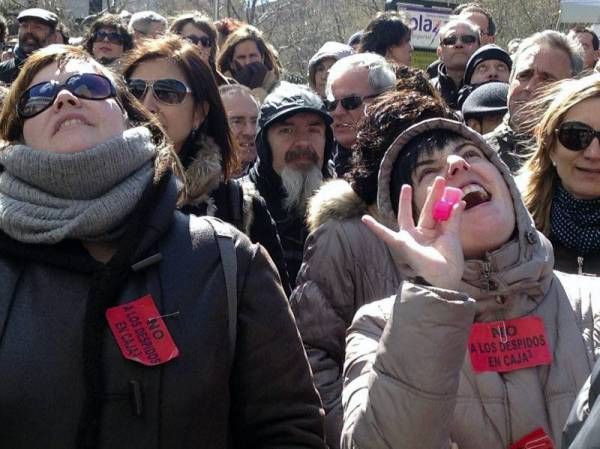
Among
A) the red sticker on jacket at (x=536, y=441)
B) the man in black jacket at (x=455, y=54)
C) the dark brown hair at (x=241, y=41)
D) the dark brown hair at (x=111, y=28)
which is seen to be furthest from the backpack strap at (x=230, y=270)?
the man in black jacket at (x=455, y=54)

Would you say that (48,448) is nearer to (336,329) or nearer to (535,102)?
(336,329)

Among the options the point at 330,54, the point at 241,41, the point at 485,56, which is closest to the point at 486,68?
the point at 485,56

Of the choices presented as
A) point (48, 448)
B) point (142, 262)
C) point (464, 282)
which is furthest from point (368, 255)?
point (48, 448)

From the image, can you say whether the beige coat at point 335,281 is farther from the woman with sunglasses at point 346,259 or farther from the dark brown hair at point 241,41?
the dark brown hair at point 241,41

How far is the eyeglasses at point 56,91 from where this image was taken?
2436 millimetres

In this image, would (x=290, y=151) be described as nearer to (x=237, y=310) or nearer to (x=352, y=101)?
(x=352, y=101)

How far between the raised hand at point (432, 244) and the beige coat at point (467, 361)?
1.8 inches

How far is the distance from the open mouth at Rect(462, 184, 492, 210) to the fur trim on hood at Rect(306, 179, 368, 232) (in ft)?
2.44

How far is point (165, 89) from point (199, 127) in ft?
0.66

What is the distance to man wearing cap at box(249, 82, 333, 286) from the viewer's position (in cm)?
420

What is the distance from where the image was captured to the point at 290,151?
4340 millimetres

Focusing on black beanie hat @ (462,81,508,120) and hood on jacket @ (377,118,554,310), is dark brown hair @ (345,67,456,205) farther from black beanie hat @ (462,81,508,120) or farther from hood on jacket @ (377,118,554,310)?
black beanie hat @ (462,81,508,120)

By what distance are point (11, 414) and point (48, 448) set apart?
0.37 ft

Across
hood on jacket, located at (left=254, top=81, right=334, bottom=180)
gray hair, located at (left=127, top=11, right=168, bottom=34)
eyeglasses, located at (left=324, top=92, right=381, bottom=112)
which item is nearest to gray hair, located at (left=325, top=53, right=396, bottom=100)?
eyeglasses, located at (left=324, top=92, right=381, bottom=112)
